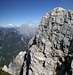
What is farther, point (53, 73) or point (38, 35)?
A: point (38, 35)

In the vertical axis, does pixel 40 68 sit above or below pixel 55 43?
below

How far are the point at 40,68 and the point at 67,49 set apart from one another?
16020 mm

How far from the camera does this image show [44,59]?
8419cm

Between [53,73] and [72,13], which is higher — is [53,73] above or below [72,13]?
below

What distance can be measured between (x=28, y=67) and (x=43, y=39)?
53.3 ft

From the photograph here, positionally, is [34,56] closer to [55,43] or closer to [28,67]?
[28,67]

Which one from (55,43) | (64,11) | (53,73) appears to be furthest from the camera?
(64,11)

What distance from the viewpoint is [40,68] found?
8312 centimetres

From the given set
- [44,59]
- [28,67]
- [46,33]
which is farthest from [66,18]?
[28,67]

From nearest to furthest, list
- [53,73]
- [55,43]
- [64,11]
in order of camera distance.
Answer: [53,73] < [55,43] < [64,11]

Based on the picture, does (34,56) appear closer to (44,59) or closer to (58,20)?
(44,59)

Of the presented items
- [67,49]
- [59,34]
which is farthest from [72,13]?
[67,49]

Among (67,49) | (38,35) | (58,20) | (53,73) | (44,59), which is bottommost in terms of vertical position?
(53,73)

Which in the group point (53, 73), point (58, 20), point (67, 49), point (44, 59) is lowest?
point (53, 73)
